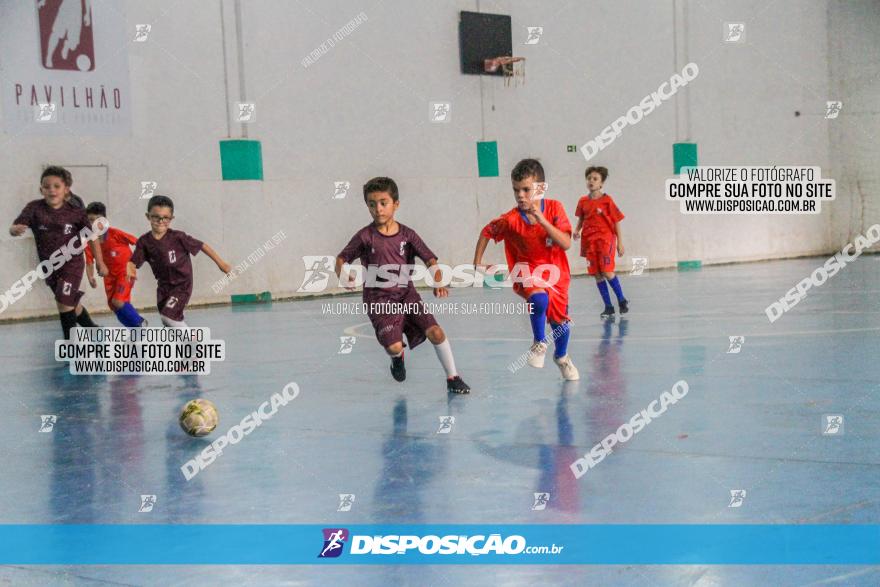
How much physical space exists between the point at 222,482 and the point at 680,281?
17.4m

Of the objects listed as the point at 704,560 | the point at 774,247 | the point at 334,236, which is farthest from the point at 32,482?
the point at 774,247

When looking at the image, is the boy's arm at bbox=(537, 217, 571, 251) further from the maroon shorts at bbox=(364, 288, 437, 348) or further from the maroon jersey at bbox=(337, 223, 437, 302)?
the maroon shorts at bbox=(364, 288, 437, 348)

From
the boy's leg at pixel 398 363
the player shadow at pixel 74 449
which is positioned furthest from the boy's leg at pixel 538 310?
the player shadow at pixel 74 449

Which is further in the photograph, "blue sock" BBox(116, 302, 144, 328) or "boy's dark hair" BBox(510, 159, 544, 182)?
"blue sock" BBox(116, 302, 144, 328)

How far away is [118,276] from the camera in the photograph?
13023 millimetres

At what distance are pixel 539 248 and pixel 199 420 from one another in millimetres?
3659

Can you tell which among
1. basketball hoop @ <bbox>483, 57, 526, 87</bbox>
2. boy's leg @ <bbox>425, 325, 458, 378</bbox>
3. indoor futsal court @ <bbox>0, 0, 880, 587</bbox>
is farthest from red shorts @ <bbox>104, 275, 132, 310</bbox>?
basketball hoop @ <bbox>483, 57, 526, 87</bbox>

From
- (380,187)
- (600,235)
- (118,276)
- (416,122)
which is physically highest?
(416,122)

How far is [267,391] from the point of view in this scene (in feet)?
29.5

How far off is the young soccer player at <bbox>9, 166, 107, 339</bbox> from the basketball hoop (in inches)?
512

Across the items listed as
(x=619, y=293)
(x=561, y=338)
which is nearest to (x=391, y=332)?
(x=561, y=338)

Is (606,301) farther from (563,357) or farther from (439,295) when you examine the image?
(439,295)

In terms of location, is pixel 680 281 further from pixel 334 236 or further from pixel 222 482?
pixel 222 482

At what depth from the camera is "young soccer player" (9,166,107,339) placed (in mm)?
11547
